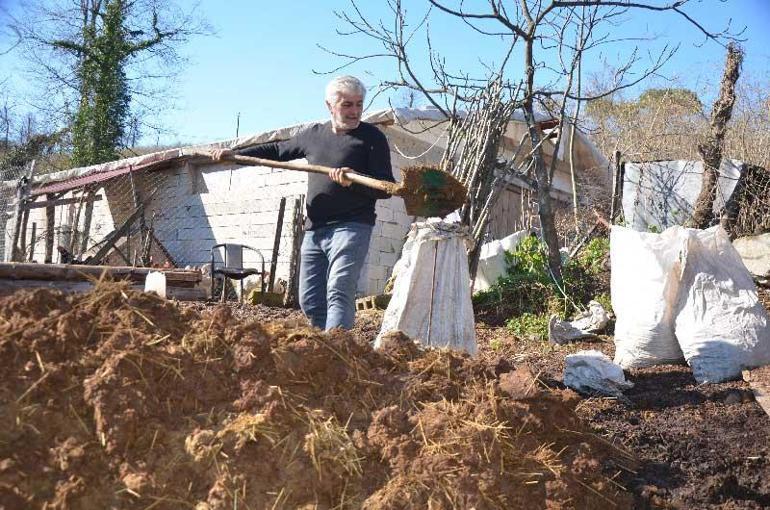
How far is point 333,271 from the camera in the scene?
3.56 m

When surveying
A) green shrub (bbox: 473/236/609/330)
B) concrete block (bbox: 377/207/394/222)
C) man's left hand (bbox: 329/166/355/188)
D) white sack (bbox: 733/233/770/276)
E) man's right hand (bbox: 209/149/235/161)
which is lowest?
green shrub (bbox: 473/236/609/330)

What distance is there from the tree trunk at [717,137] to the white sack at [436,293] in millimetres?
3971

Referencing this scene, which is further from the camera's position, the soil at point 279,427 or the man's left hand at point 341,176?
the man's left hand at point 341,176

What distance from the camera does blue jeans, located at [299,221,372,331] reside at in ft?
11.5

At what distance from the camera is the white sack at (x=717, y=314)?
13.0ft

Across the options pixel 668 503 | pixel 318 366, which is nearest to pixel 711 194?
pixel 668 503

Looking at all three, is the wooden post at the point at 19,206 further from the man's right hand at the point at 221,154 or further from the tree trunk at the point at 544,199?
the tree trunk at the point at 544,199

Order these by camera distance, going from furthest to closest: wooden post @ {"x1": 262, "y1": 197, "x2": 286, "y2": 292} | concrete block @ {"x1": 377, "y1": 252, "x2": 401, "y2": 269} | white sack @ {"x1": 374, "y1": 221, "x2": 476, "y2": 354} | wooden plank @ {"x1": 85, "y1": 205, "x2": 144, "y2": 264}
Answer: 1. wooden plank @ {"x1": 85, "y1": 205, "x2": 144, "y2": 264}
2. concrete block @ {"x1": 377, "y1": 252, "x2": 401, "y2": 269}
3. wooden post @ {"x1": 262, "y1": 197, "x2": 286, "y2": 292}
4. white sack @ {"x1": 374, "y1": 221, "x2": 476, "y2": 354}

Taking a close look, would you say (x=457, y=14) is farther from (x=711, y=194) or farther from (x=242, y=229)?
(x=242, y=229)

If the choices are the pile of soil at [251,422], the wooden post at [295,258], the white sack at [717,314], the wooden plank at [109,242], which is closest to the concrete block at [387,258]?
the wooden post at [295,258]

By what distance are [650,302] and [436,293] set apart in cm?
137

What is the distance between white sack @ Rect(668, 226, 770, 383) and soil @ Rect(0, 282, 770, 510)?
1249 millimetres

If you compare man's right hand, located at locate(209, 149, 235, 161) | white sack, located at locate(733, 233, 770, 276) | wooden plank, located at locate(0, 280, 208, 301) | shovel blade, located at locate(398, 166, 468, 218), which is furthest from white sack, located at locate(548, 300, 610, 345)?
wooden plank, located at locate(0, 280, 208, 301)

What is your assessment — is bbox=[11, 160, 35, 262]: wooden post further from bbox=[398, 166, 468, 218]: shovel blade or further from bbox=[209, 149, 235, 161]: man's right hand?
bbox=[398, 166, 468, 218]: shovel blade
